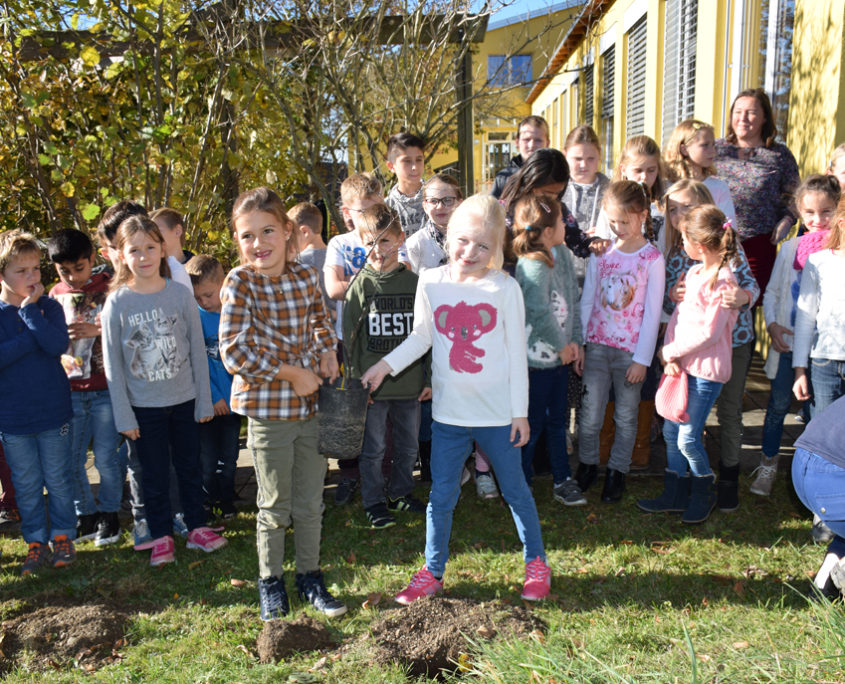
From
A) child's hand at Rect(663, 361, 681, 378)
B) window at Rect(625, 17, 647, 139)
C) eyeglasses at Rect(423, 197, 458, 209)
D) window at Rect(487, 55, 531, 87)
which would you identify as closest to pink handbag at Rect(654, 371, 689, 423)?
child's hand at Rect(663, 361, 681, 378)

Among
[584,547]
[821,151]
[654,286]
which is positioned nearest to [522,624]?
[584,547]

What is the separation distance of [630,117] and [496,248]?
36.6ft

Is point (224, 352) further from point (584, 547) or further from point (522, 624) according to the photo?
point (584, 547)

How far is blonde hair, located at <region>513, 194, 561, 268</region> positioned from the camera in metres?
4.05

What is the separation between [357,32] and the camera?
738 centimetres

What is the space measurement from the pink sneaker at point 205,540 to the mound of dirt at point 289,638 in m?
1.00

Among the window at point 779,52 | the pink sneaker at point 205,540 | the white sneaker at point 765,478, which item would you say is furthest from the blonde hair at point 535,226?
the window at point 779,52

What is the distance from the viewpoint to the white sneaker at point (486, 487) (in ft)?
15.3

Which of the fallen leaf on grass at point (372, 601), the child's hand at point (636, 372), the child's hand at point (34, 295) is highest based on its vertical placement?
the child's hand at point (34, 295)

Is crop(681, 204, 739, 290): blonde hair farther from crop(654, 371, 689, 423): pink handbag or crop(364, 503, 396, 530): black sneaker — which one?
crop(364, 503, 396, 530): black sneaker

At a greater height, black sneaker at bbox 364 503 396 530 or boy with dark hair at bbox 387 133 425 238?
boy with dark hair at bbox 387 133 425 238

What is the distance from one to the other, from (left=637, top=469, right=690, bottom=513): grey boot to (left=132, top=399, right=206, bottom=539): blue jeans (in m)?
2.56

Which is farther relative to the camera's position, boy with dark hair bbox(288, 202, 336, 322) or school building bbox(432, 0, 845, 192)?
school building bbox(432, 0, 845, 192)

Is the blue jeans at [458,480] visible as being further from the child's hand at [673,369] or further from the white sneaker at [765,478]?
the white sneaker at [765,478]
